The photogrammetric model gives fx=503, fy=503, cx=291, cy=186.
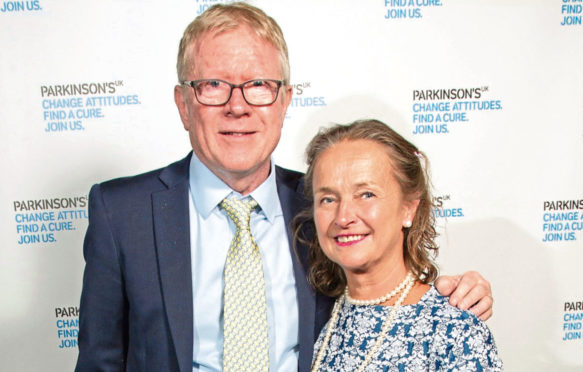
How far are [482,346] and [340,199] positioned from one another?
44 centimetres

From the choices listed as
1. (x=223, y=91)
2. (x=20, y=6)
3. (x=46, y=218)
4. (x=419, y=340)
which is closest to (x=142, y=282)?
(x=223, y=91)

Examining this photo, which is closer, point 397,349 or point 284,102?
point 397,349

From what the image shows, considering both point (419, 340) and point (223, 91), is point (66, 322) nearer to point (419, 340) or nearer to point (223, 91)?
point (223, 91)

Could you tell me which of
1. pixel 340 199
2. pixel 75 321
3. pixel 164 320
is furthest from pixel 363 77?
pixel 75 321

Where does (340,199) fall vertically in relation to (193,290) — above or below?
above

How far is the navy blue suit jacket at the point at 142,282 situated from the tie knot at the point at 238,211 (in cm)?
10

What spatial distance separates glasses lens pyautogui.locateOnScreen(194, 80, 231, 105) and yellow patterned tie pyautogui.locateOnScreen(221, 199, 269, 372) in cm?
25

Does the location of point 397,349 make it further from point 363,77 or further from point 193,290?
point 363,77

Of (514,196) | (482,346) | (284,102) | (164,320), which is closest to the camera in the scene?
(482,346)

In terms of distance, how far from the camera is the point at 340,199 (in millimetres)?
1197

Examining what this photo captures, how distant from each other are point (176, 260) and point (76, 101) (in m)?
1.15

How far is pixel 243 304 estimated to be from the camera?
1.20 m

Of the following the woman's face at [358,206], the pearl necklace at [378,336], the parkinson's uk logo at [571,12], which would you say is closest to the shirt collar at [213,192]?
the woman's face at [358,206]

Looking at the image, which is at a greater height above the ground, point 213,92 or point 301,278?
point 213,92
